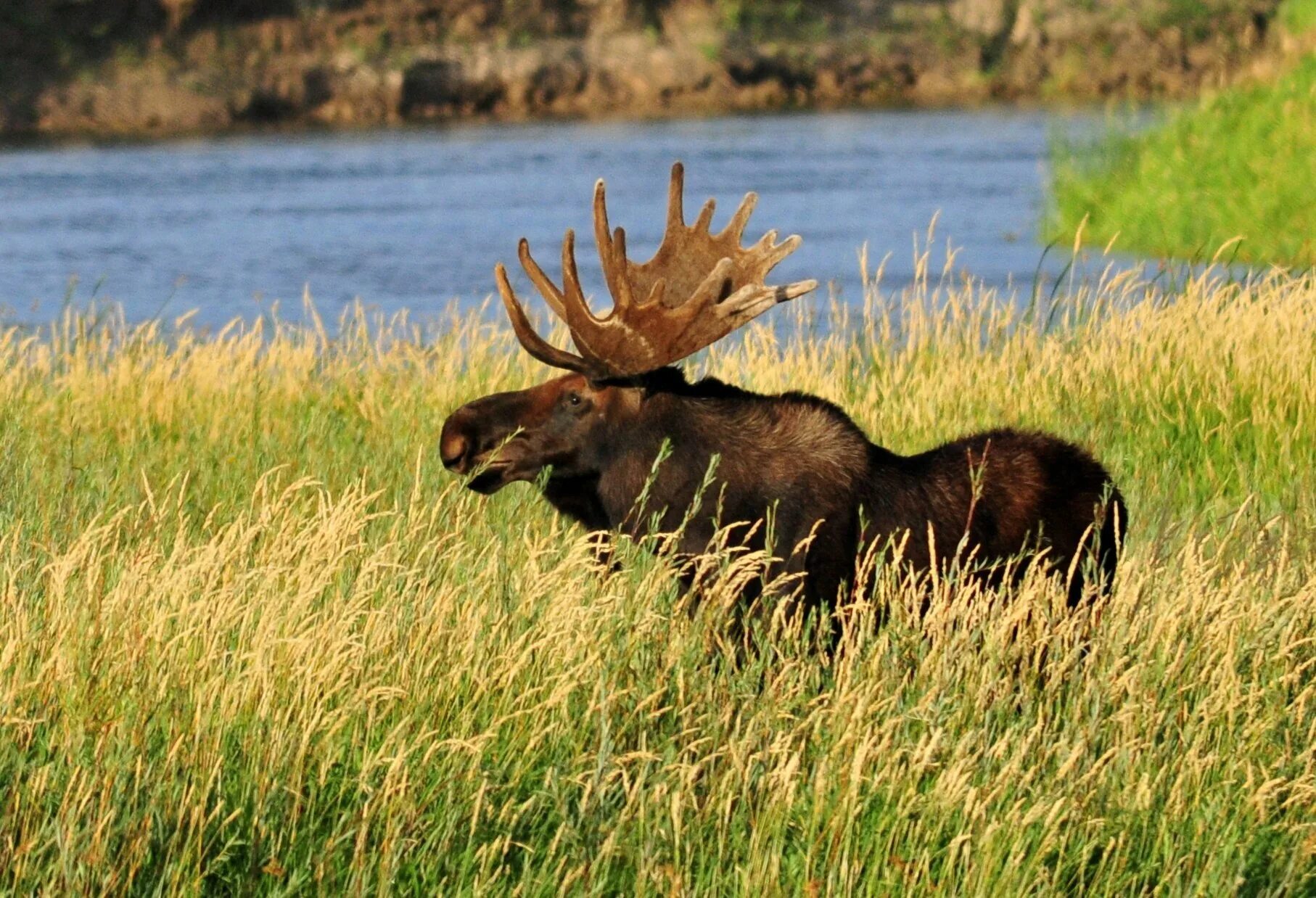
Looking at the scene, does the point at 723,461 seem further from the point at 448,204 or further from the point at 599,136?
the point at 599,136

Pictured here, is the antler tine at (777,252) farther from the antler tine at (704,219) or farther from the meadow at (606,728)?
the meadow at (606,728)

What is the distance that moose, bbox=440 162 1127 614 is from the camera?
673 cm

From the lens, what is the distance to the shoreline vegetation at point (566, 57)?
1781 inches

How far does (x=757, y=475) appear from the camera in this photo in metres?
6.78

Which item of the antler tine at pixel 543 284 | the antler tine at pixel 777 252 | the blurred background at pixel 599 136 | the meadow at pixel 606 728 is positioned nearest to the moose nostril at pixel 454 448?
the meadow at pixel 606 728

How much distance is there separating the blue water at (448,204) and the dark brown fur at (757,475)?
6219 millimetres

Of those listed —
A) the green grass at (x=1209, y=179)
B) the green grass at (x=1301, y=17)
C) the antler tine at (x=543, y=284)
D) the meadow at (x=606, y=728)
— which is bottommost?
the green grass at (x=1209, y=179)

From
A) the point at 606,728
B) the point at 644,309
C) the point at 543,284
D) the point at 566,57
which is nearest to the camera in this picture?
the point at 606,728

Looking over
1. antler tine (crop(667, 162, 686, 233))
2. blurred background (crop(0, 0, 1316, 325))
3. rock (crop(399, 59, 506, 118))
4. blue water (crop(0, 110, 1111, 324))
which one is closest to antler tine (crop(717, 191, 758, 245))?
antler tine (crop(667, 162, 686, 233))

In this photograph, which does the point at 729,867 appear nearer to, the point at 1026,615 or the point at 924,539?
the point at 1026,615

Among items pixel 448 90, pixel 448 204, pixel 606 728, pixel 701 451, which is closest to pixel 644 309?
pixel 701 451

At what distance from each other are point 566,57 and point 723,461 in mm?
42369

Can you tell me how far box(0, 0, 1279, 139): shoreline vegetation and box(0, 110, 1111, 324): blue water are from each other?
14.3 ft

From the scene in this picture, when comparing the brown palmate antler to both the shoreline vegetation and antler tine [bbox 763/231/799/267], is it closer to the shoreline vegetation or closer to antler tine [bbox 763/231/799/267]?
antler tine [bbox 763/231/799/267]
